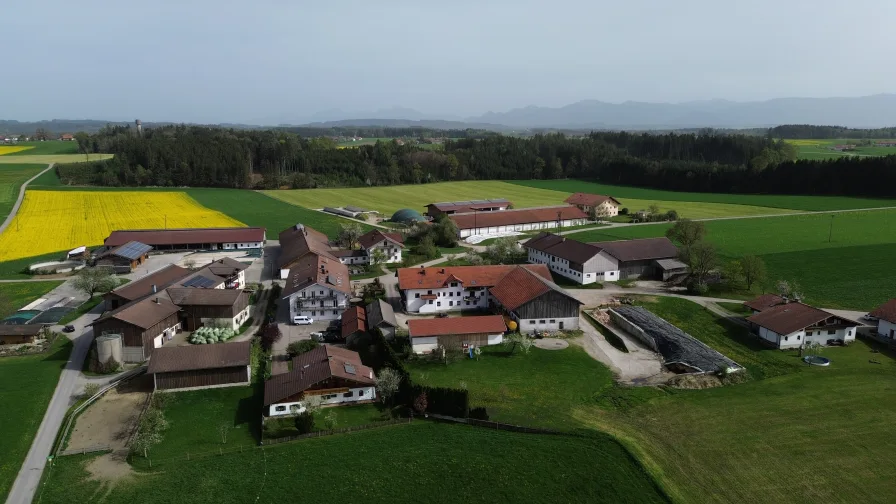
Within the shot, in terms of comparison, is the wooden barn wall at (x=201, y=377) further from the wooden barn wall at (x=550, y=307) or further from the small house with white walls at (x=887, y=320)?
the small house with white walls at (x=887, y=320)

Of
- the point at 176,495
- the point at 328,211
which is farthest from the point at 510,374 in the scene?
the point at 328,211

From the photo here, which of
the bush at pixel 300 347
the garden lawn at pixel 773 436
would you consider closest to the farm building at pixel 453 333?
the bush at pixel 300 347

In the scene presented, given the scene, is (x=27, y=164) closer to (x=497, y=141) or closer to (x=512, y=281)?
(x=497, y=141)

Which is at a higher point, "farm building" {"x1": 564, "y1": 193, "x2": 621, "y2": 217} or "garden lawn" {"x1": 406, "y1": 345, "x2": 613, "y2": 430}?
"farm building" {"x1": 564, "y1": 193, "x2": 621, "y2": 217}

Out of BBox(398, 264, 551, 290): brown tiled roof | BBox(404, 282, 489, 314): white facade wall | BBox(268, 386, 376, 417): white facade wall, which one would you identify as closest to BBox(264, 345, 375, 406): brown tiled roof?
BBox(268, 386, 376, 417): white facade wall

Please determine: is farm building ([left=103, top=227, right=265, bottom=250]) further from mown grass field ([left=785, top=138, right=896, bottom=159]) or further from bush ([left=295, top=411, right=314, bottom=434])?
mown grass field ([left=785, top=138, right=896, bottom=159])
